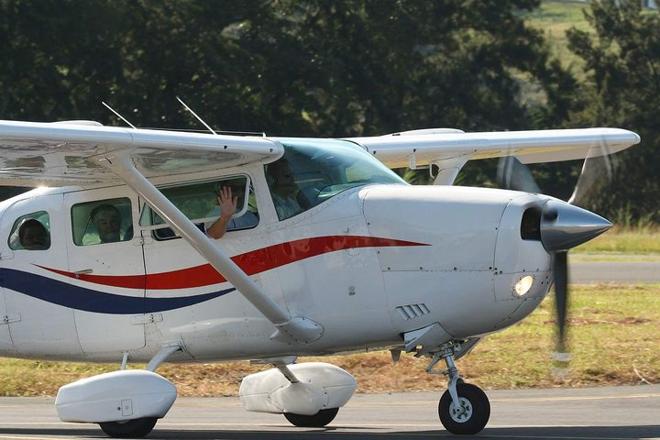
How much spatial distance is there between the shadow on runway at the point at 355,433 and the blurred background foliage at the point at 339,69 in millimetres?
27965

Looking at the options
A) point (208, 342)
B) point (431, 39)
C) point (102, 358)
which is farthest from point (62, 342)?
point (431, 39)

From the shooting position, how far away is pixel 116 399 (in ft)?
35.0

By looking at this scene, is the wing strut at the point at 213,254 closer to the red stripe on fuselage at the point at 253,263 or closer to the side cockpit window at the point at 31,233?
the red stripe on fuselage at the point at 253,263

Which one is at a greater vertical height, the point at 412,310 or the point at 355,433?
the point at 412,310

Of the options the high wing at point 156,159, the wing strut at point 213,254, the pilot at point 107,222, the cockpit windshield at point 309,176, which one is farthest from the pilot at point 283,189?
the pilot at point 107,222

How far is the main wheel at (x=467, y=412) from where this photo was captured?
1046cm

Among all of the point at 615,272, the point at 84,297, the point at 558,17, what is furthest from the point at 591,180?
the point at 558,17

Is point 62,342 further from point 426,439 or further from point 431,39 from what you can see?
point 431,39

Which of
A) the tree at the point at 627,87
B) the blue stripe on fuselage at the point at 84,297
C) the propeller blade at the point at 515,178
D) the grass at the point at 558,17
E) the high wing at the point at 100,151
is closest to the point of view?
the high wing at the point at 100,151

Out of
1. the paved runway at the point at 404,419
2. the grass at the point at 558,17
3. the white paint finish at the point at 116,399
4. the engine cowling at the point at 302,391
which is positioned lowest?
the grass at the point at 558,17

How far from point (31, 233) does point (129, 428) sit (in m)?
2.12

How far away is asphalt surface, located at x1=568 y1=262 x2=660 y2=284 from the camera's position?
25172mm

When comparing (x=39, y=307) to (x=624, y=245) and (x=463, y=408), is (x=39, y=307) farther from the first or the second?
(x=624, y=245)

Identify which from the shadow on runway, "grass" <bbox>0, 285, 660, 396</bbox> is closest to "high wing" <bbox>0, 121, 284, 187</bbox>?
the shadow on runway
